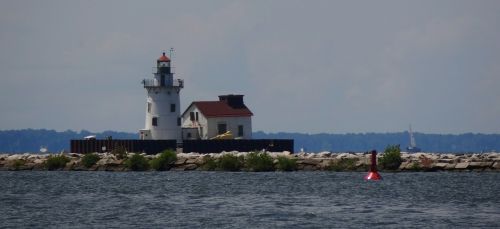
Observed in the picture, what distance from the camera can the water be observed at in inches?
1747

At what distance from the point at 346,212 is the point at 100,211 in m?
9.93

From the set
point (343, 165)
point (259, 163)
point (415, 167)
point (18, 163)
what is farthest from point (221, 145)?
point (415, 167)

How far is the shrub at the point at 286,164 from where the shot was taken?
78312mm

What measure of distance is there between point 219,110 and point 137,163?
18.5 meters

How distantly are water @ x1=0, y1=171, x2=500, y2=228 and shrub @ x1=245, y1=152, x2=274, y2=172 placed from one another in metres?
3.09

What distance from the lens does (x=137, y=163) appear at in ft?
269

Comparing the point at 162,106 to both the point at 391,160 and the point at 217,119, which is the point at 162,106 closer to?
the point at 217,119

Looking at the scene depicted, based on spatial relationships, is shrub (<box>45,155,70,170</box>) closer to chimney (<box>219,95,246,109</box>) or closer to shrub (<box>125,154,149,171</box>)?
shrub (<box>125,154,149,171</box>)

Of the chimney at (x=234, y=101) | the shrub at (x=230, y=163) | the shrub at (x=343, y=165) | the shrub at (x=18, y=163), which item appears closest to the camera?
the shrub at (x=343, y=165)

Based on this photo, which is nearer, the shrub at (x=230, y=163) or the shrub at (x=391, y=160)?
the shrub at (x=391, y=160)

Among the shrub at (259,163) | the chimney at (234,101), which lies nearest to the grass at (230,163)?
the shrub at (259,163)

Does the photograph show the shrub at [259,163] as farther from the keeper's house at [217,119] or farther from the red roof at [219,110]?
the red roof at [219,110]

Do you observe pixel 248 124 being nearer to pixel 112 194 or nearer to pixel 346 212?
pixel 112 194

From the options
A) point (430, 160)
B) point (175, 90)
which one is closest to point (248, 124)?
point (175, 90)
